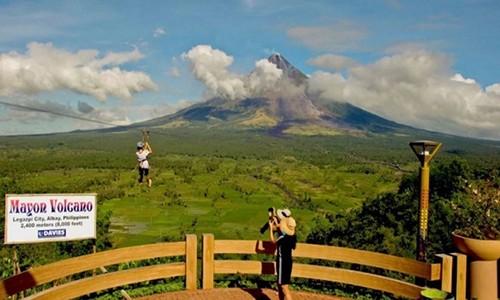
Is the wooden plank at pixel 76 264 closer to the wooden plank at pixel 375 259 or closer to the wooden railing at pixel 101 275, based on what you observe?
the wooden railing at pixel 101 275

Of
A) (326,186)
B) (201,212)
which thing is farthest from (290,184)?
(201,212)

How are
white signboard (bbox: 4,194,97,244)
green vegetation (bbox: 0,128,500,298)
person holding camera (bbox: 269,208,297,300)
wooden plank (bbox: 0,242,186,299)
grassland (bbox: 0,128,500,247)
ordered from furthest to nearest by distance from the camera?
grassland (bbox: 0,128,500,247) → green vegetation (bbox: 0,128,500,298) → white signboard (bbox: 4,194,97,244) → person holding camera (bbox: 269,208,297,300) → wooden plank (bbox: 0,242,186,299)

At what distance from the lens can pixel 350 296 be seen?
8977mm

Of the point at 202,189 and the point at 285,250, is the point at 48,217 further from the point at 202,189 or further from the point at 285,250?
the point at 202,189

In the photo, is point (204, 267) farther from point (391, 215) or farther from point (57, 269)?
point (391, 215)

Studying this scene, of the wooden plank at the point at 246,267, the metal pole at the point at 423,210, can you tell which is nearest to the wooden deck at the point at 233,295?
the wooden plank at the point at 246,267

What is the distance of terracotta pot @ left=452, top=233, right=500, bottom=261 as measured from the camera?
7105 mm

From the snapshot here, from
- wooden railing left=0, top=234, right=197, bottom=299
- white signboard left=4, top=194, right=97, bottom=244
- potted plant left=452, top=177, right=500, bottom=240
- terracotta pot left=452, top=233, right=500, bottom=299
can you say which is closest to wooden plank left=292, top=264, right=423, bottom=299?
terracotta pot left=452, top=233, right=500, bottom=299

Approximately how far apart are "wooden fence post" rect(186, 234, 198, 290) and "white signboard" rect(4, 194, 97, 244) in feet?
6.20

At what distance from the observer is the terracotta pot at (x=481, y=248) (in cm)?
711

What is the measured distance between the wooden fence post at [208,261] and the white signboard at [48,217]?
2.18 metres

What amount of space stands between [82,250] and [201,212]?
2079 inches

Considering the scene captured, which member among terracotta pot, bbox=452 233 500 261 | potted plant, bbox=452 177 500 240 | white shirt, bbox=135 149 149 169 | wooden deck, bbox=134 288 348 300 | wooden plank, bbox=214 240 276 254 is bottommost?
wooden deck, bbox=134 288 348 300

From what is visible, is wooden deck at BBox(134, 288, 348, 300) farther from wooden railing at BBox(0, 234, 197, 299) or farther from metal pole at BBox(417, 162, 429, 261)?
metal pole at BBox(417, 162, 429, 261)
